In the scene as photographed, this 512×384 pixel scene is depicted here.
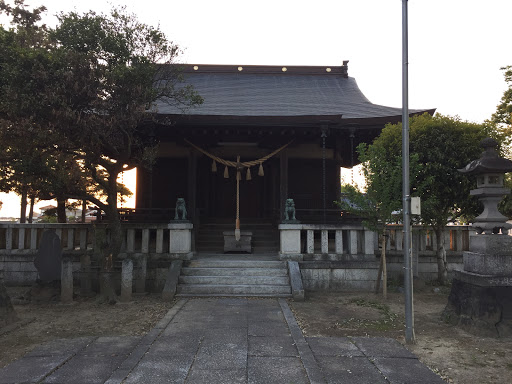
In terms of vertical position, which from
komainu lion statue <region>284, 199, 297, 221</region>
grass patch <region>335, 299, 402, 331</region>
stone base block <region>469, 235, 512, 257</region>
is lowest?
grass patch <region>335, 299, 402, 331</region>

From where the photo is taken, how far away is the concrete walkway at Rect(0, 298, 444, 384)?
4148 mm

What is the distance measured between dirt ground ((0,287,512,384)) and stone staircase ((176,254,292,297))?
2.58 ft

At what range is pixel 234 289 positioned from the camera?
8508mm

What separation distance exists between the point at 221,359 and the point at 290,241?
5.42m

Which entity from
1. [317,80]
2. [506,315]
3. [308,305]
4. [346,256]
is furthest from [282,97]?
[506,315]

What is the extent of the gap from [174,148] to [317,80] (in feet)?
29.9

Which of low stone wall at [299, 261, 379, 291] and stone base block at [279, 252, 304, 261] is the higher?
stone base block at [279, 252, 304, 261]

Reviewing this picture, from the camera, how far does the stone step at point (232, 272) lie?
9.12 metres

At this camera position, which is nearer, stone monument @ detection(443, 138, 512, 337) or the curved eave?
stone monument @ detection(443, 138, 512, 337)

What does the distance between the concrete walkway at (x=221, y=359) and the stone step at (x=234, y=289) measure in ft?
6.96

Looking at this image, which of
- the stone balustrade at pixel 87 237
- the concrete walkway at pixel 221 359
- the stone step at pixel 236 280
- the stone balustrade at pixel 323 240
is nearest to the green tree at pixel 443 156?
the stone balustrade at pixel 323 240

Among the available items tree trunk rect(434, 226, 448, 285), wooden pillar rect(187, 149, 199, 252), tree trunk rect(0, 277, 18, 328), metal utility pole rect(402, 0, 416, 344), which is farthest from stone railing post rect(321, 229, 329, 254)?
tree trunk rect(0, 277, 18, 328)

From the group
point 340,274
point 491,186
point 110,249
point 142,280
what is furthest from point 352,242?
point 110,249

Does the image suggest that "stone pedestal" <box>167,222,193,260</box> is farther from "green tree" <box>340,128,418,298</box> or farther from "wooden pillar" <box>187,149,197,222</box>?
"green tree" <box>340,128,418,298</box>
